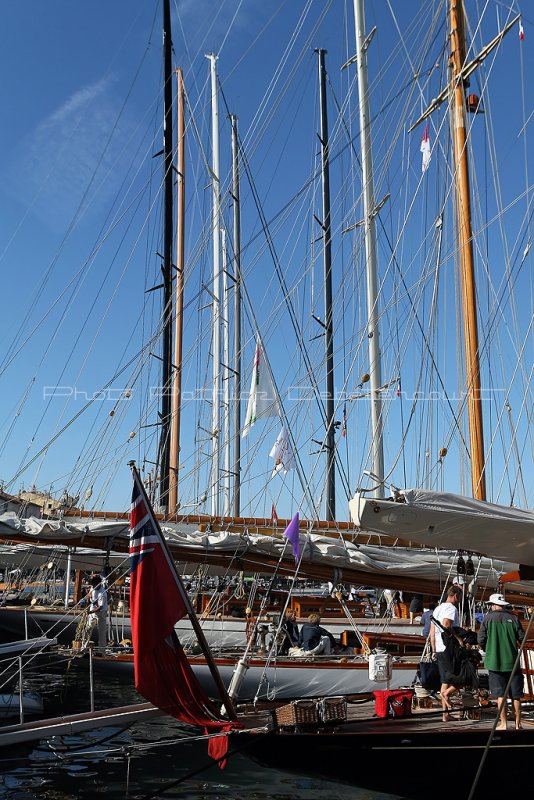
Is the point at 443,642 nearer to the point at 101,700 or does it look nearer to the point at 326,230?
the point at 101,700

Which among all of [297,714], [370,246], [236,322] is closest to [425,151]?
[370,246]

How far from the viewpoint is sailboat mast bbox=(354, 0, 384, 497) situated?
1920 cm

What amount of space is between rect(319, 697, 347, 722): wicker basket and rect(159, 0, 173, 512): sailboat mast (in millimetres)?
13656

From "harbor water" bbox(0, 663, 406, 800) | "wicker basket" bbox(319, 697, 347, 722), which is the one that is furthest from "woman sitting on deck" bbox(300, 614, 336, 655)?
"wicker basket" bbox(319, 697, 347, 722)

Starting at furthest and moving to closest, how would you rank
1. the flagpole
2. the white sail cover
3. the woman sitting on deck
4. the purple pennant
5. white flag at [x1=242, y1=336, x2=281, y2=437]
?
white flag at [x1=242, y1=336, x2=281, y2=437] < the woman sitting on deck < the white sail cover < the purple pennant < the flagpole

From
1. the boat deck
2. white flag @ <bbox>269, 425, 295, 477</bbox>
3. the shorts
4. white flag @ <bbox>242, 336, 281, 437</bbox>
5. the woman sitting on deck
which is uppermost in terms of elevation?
white flag @ <bbox>242, 336, 281, 437</bbox>

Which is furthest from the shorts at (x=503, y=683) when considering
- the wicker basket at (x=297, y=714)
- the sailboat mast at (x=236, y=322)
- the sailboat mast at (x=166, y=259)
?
the sailboat mast at (x=236, y=322)

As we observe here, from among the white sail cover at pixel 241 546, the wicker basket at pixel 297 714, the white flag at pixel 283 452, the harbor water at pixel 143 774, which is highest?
A: the white flag at pixel 283 452

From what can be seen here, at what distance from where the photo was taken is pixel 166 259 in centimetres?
2661

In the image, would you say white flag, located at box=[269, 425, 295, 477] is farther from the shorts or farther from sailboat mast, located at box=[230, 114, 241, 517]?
the shorts

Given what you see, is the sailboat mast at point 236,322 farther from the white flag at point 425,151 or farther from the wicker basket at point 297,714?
the wicker basket at point 297,714

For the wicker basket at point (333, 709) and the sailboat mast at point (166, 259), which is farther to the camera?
the sailboat mast at point (166, 259)

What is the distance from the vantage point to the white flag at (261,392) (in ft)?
68.7

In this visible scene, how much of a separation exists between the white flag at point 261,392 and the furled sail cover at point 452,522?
35.0 ft
